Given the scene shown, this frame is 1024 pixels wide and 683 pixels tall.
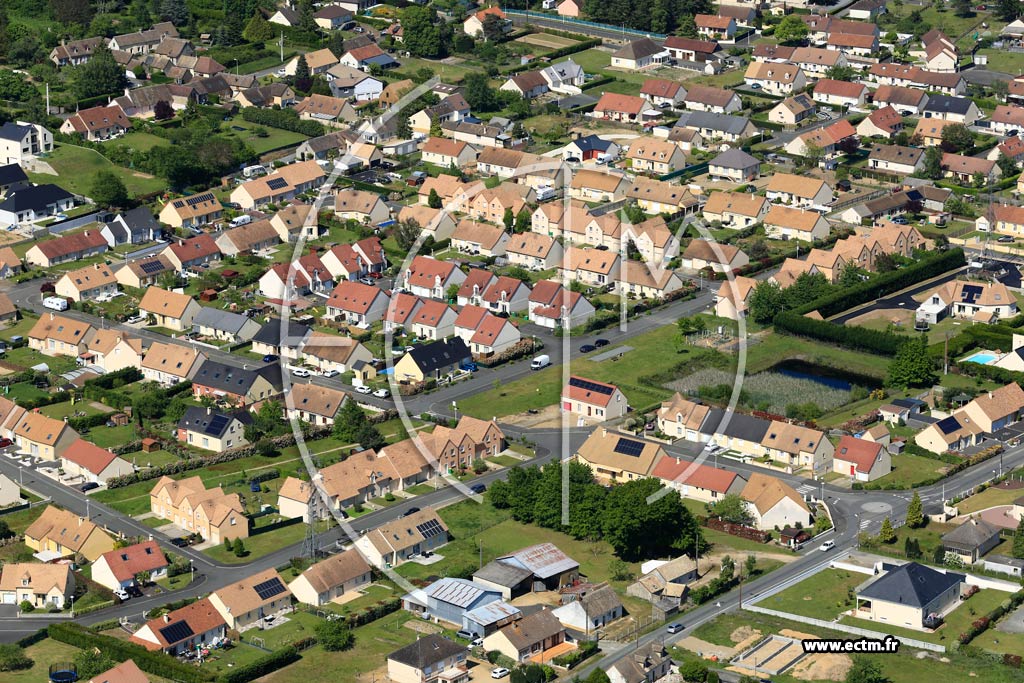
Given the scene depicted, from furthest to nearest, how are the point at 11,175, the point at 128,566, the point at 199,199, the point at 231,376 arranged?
the point at 11,175, the point at 199,199, the point at 231,376, the point at 128,566

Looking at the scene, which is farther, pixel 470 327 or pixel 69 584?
pixel 470 327

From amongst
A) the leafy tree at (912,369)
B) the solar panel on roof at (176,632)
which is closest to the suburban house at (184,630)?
the solar panel on roof at (176,632)

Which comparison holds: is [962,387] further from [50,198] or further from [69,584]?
[50,198]

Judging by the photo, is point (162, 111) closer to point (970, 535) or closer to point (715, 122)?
point (715, 122)

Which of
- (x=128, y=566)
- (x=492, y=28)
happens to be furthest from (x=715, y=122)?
(x=128, y=566)

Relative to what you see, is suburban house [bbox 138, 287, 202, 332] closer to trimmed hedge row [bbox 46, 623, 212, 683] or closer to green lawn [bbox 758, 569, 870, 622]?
trimmed hedge row [bbox 46, 623, 212, 683]

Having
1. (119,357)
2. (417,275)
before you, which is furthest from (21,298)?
(417,275)

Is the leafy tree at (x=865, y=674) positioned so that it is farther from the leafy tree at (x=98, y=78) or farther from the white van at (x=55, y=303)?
the leafy tree at (x=98, y=78)
